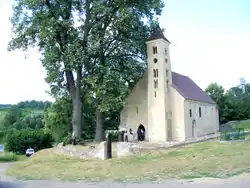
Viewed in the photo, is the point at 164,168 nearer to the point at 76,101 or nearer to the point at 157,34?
the point at 76,101

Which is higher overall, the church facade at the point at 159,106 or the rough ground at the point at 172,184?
the church facade at the point at 159,106

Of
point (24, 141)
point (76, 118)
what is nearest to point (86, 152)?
point (76, 118)

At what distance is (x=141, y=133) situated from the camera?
38.6 m

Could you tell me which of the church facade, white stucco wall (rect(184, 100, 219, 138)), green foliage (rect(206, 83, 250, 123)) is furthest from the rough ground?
green foliage (rect(206, 83, 250, 123))

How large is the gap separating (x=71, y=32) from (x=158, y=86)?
12156 millimetres

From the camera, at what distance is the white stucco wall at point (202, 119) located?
1470 inches

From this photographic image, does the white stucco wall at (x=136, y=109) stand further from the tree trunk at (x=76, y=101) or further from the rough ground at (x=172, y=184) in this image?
the rough ground at (x=172, y=184)

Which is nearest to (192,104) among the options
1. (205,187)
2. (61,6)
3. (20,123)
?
(61,6)

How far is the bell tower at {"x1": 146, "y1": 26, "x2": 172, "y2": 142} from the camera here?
35188mm

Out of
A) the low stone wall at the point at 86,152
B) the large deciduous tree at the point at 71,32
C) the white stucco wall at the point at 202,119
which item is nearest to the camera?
the low stone wall at the point at 86,152

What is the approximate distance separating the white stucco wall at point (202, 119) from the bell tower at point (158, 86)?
2.90 metres

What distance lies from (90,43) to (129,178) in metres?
19.9

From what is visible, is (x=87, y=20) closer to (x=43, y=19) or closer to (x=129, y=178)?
(x=43, y=19)

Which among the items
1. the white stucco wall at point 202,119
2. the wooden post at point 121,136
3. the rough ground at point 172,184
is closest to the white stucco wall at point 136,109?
the wooden post at point 121,136
